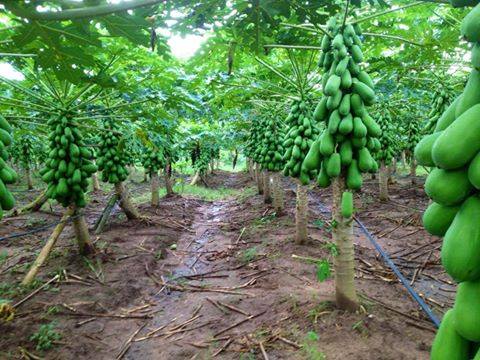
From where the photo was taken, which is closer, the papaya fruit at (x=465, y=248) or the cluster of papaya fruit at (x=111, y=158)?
the papaya fruit at (x=465, y=248)

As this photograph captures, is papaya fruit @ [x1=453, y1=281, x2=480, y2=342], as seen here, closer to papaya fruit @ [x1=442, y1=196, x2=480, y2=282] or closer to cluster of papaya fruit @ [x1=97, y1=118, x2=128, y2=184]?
papaya fruit @ [x1=442, y1=196, x2=480, y2=282]

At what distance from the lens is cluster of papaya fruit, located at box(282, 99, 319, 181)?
5516mm

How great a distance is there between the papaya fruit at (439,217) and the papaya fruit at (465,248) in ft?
0.47

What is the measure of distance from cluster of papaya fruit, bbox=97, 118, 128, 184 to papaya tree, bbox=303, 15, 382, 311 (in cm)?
509

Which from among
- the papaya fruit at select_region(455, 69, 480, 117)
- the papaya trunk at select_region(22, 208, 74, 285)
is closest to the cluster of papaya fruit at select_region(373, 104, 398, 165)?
the papaya trunk at select_region(22, 208, 74, 285)

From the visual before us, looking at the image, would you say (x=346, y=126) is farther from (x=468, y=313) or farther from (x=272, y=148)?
(x=272, y=148)

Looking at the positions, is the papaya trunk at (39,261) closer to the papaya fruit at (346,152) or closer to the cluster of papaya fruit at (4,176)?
the cluster of papaya fruit at (4,176)

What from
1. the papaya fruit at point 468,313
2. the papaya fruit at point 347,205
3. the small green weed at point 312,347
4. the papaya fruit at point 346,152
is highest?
the papaya fruit at point 346,152

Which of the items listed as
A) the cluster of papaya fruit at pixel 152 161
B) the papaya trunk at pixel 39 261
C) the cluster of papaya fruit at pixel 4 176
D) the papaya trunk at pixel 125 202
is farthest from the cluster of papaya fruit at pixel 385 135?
the cluster of papaya fruit at pixel 4 176

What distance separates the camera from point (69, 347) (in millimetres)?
3736

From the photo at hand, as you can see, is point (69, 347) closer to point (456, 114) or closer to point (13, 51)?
point (13, 51)

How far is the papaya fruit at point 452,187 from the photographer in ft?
2.71

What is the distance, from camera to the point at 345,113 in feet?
10.5

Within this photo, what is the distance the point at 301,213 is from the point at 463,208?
17.3 feet
